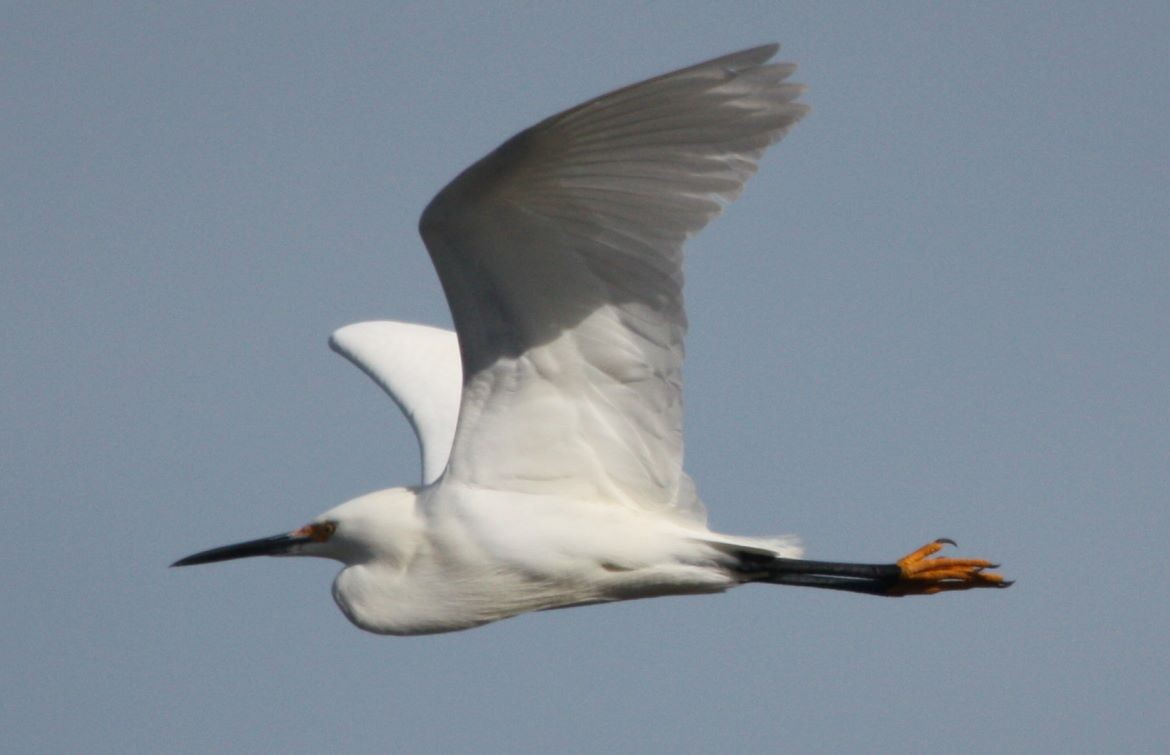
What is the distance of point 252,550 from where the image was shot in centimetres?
836

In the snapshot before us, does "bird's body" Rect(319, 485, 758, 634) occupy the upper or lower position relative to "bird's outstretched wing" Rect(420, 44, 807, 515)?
lower

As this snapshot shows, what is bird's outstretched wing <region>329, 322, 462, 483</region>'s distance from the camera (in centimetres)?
959

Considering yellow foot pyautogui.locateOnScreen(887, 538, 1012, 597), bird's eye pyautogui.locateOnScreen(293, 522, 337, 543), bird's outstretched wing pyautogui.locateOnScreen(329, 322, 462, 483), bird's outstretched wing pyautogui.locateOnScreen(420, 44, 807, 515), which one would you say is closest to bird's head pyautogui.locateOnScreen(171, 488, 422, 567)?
bird's eye pyautogui.locateOnScreen(293, 522, 337, 543)

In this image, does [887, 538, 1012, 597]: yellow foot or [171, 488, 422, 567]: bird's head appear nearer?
[171, 488, 422, 567]: bird's head

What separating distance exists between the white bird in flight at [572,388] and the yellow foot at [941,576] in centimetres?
2

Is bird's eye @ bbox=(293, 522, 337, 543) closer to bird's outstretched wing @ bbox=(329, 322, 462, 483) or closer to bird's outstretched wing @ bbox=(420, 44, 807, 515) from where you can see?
bird's outstretched wing @ bbox=(420, 44, 807, 515)

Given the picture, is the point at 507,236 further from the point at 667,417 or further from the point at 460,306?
the point at 667,417

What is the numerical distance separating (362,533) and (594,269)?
1.75m

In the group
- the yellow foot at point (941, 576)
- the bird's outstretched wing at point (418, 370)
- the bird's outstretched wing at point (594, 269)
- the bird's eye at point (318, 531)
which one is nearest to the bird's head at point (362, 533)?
the bird's eye at point (318, 531)

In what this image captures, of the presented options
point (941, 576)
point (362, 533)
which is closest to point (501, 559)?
point (362, 533)

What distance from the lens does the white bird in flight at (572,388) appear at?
680 centimetres

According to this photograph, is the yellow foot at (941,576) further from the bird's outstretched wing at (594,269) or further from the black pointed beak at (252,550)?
the black pointed beak at (252,550)

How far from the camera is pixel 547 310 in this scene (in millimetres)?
7359

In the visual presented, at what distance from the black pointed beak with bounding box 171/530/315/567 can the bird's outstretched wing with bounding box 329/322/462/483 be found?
47.0 inches
